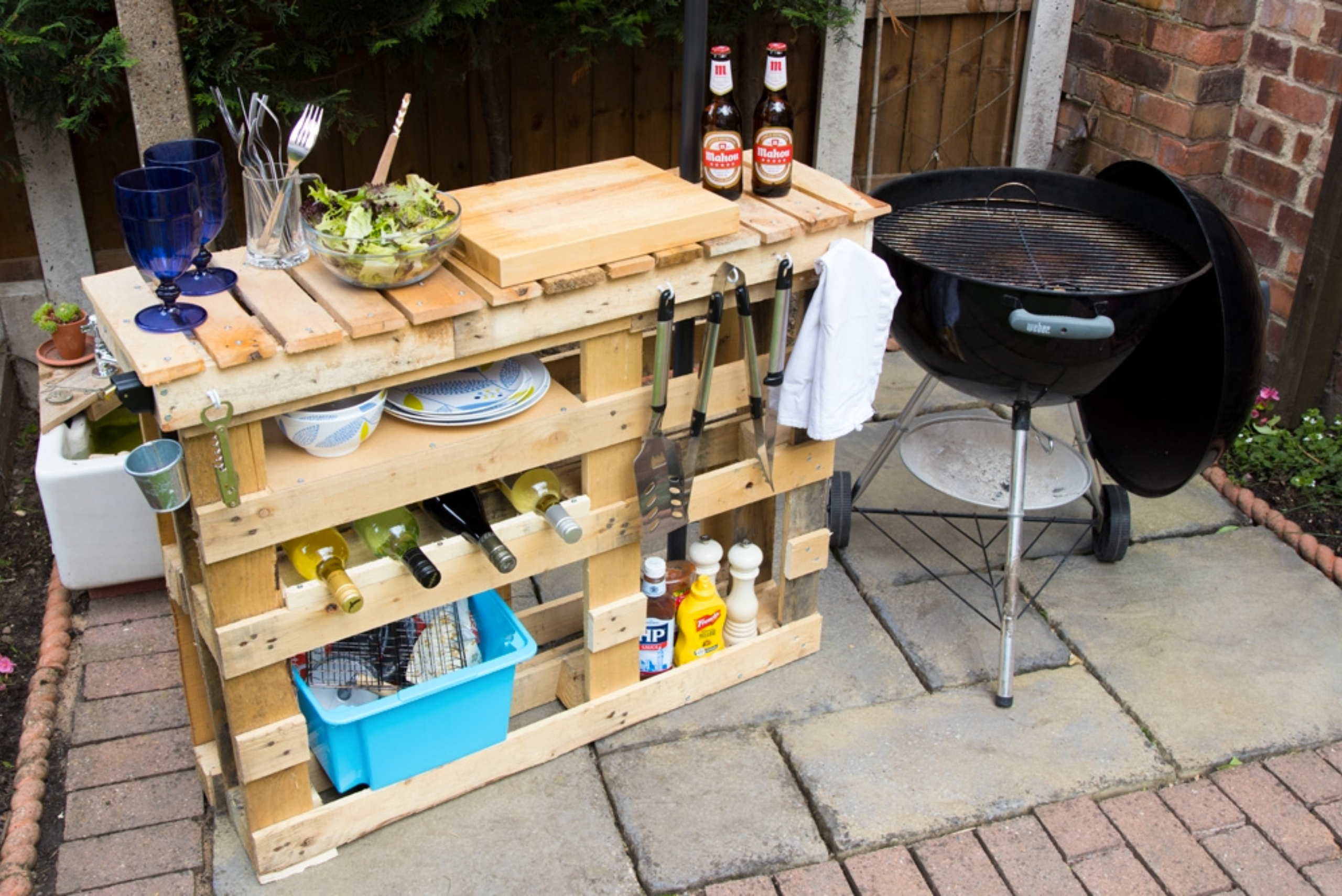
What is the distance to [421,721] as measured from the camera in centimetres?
277

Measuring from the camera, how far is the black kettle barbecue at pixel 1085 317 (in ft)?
9.48

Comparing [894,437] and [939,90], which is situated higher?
[939,90]

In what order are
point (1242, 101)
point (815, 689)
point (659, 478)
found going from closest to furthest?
point (659, 478)
point (815, 689)
point (1242, 101)

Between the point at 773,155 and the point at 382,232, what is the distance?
911 millimetres

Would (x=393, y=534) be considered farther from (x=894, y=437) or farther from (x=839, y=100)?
(x=839, y=100)

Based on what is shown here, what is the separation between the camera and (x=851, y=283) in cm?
272

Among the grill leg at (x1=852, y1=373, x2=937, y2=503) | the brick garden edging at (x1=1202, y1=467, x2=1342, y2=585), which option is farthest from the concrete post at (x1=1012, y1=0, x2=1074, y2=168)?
the grill leg at (x1=852, y1=373, x2=937, y2=503)

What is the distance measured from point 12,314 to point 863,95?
3165 millimetres

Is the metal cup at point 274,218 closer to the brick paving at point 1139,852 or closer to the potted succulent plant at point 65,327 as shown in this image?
the potted succulent plant at point 65,327

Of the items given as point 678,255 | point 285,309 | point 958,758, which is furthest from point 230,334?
point 958,758

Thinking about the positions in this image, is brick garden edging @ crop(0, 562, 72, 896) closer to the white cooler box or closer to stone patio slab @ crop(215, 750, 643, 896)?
the white cooler box

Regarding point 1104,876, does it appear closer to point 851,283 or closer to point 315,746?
point 851,283

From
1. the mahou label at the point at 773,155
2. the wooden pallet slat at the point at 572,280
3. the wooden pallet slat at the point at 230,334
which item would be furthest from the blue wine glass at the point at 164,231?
the mahou label at the point at 773,155

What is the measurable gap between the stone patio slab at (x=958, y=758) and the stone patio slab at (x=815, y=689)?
0.05 meters
